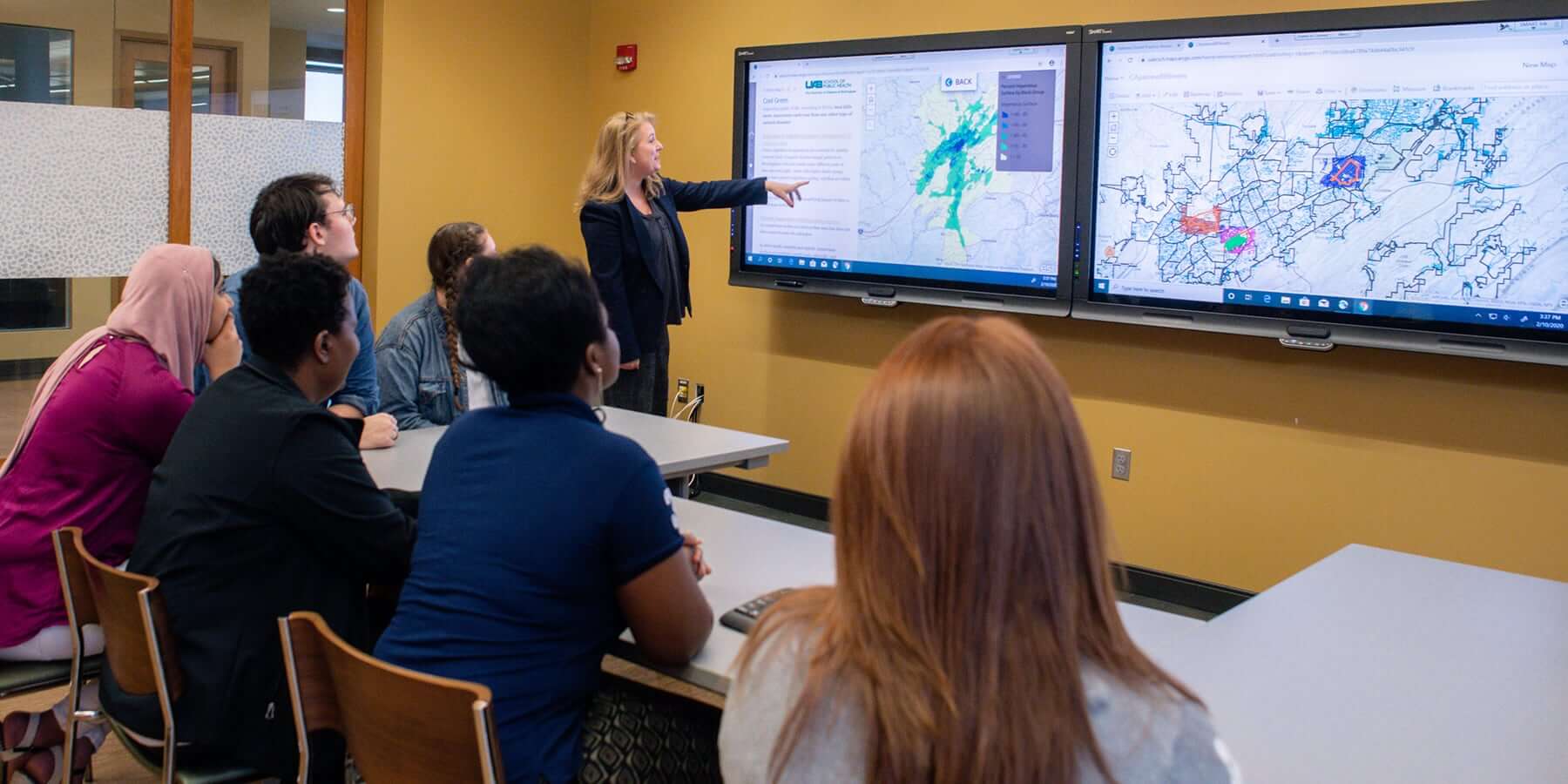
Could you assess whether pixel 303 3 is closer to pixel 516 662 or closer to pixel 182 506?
pixel 182 506

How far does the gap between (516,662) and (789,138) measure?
3.88m

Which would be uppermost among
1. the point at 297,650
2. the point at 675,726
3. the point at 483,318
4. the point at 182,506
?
the point at 483,318

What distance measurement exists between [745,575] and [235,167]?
389cm

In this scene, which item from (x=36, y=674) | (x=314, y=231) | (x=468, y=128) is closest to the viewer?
(x=36, y=674)

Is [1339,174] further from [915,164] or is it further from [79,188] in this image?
[79,188]

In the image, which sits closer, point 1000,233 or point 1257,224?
point 1257,224

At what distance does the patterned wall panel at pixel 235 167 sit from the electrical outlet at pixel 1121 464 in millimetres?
3485

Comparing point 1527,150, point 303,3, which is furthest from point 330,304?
point 303,3

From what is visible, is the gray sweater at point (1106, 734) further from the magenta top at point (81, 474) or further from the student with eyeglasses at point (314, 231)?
the student with eyeglasses at point (314, 231)

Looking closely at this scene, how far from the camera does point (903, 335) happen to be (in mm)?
5191

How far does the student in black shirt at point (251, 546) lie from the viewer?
1.98 meters

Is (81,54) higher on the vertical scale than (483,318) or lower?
higher

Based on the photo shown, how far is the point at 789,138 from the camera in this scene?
526 cm

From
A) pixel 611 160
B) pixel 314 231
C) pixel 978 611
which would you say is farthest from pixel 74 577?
pixel 611 160
